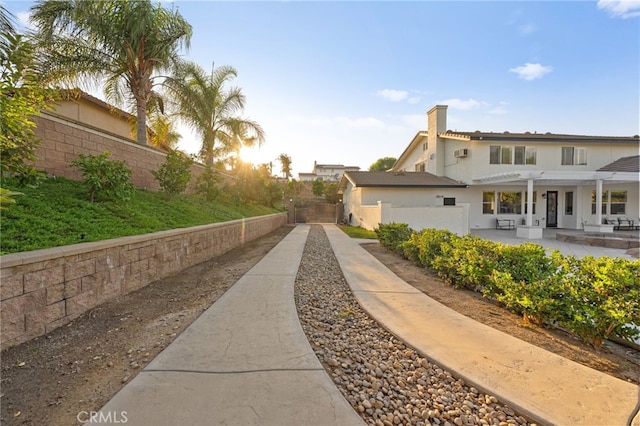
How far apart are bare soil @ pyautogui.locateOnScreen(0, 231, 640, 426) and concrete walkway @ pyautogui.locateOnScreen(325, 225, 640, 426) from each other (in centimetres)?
41

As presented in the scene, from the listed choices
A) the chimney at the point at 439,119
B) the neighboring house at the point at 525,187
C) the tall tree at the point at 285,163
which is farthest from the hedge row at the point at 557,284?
the tall tree at the point at 285,163

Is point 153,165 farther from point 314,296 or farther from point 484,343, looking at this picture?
point 484,343

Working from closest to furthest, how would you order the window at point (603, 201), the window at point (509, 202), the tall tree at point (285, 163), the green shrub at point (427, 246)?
1. the green shrub at point (427, 246)
2. the window at point (603, 201)
3. the window at point (509, 202)
4. the tall tree at point (285, 163)

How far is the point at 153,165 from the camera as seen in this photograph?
976 cm

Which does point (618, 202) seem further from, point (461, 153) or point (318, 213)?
point (318, 213)

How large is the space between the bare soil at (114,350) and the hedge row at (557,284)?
25 cm

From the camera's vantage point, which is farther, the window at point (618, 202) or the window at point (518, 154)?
the window at point (518, 154)

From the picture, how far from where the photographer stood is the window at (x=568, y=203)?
1825cm

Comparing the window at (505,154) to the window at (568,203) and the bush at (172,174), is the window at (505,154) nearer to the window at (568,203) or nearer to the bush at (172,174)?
the window at (568,203)

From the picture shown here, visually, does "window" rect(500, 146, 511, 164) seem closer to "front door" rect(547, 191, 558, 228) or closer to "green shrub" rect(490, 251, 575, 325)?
"front door" rect(547, 191, 558, 228)

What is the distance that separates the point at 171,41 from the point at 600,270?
485 inches

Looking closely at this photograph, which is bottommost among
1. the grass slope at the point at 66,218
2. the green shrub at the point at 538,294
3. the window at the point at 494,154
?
the green shrub at the point at 538,294

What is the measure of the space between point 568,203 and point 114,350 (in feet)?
77.7

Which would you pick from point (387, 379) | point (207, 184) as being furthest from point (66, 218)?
point (207, 184)
